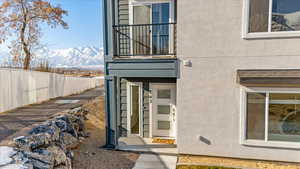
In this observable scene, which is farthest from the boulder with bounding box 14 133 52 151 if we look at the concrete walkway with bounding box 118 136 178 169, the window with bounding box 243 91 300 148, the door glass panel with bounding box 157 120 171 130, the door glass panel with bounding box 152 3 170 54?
the window with bounding box 243 91 300 148

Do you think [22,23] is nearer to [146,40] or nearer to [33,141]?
[146,40]

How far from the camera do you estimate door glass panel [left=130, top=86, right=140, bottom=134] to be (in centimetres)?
806

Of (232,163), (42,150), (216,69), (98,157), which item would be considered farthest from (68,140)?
(216,69)

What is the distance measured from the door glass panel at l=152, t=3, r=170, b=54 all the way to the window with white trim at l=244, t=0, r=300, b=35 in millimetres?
2914

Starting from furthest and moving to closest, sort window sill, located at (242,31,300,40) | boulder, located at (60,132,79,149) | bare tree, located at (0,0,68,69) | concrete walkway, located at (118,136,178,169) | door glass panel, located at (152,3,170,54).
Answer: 1. bare tree, located at (0,0,68,69)
2. door glass panel, located at (152,3,170,54)
3. boulder, located at (60,132,79,149)
4. concrete walkway, located at (118,136,178,169)
5. window sill, located at (242,31,300,40)

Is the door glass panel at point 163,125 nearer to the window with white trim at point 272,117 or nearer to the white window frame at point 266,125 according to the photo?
the white window frame at point 266,125

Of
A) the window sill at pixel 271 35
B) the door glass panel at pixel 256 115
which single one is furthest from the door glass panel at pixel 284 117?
the window sill at pixel 271 35

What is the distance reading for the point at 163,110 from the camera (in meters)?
7.95

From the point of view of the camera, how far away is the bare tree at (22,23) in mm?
17141

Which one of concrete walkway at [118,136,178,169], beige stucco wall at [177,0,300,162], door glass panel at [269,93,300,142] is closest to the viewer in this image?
door glass panel at [269,93,300,142]

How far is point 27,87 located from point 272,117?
13.8m

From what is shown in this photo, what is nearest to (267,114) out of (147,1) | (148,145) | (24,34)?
(148,145)

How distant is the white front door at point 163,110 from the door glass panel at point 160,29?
154 cm

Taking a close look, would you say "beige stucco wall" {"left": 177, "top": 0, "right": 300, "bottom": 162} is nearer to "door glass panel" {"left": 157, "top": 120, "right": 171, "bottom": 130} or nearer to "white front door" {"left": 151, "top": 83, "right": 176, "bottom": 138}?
"white front door" {"left": 151, "top": 83, "right": 176, "bottom": 138}
